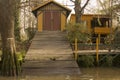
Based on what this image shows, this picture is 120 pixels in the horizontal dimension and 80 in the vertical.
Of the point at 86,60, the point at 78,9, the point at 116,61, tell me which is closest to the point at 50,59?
the point at 86,60

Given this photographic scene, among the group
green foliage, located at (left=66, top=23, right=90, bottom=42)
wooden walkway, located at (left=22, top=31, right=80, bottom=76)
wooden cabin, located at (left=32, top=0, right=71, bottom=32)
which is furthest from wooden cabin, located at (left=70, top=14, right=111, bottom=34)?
wooden walkway, located at (left=22, top=31, right=80, bottom=76)

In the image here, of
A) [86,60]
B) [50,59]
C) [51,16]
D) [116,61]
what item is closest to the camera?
[50,59]

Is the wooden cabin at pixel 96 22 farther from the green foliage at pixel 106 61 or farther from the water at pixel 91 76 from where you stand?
the water at pixel 91 76

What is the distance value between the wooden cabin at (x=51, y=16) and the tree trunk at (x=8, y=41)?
57.5 ft

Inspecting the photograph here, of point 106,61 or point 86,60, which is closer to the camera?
point 86,60

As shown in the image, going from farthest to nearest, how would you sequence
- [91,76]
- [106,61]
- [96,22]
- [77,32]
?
[96,22], [77,32], [106,61], [91,76]

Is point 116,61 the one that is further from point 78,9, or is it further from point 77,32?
point 78,9

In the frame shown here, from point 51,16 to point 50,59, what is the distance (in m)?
16.0

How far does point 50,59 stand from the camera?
24.2m

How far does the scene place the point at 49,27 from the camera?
131 feet

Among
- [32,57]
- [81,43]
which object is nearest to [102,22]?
[81,43]

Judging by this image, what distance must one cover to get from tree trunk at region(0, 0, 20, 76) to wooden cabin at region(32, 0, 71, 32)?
17514 mm

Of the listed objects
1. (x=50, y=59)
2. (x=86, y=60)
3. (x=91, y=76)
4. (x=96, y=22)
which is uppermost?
(x=96, y=22)

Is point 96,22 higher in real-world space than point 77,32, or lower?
higher
